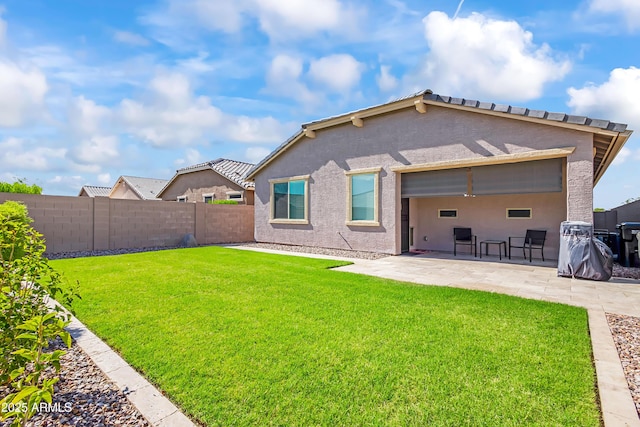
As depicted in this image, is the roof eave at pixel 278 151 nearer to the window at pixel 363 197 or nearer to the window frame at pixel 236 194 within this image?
the window frame at pixel 236 194

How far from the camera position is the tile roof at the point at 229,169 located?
18161 millimetres

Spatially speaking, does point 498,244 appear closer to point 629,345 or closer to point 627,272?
point 627,272

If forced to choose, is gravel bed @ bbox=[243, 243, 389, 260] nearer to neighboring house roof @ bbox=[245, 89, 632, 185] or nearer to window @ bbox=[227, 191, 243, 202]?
neighboring house roof @ bbox=[245, 89, 632, 185]

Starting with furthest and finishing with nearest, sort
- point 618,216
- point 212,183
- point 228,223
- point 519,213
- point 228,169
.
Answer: point 228,169, point 212,183, point 228,223, point 618,216, point 519,213

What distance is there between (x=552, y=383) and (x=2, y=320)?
14.0 ft

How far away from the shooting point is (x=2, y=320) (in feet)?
6.97

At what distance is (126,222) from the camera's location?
511 inches

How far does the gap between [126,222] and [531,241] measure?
49.7 ft

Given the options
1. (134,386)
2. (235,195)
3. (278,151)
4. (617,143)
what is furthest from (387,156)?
(235,195)

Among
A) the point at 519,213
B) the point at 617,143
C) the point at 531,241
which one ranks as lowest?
the point at 531,241

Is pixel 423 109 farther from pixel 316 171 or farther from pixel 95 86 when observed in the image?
pixel 95 86

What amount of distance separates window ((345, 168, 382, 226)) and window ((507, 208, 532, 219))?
4.61m

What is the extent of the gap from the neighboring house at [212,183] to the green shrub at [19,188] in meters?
8.73

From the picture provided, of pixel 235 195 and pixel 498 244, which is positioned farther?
pixel 235 195
